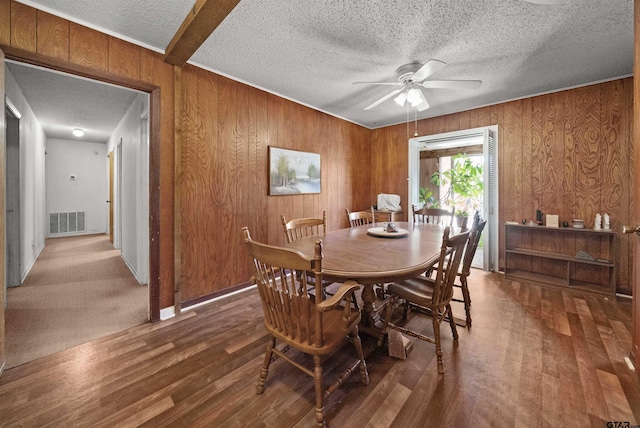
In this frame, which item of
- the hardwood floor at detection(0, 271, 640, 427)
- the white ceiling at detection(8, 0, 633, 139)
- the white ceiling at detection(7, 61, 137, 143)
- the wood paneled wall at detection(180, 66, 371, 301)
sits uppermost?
the white ceiling at detection(7, 61, 137, 143)

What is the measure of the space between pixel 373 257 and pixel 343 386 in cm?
78

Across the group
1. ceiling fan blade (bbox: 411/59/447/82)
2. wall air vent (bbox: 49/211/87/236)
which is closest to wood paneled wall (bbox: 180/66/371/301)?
ceiling fan blade (bbox: 411/59/447/82)

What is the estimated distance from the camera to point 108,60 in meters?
2.07

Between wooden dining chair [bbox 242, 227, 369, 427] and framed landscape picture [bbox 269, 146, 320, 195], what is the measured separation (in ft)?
6.62

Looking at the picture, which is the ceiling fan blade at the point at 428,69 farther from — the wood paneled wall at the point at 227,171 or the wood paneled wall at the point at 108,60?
the wood paneled wall at the point at 108,60

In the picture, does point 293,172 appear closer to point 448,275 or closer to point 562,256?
point 448,275

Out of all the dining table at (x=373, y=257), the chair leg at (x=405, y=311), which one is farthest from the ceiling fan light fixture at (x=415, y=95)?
the chair leg at (x=405, y=311)

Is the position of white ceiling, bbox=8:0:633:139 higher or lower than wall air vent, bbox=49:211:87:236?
higher

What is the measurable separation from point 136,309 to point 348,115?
3.89 meters

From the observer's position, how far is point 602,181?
9.86 feet

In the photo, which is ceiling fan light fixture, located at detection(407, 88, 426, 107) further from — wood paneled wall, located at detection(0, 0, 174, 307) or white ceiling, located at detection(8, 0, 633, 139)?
wood paneled wall, located at detection(0, 0, 174, 307)

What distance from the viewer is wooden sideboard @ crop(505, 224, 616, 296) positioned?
300 centimetres

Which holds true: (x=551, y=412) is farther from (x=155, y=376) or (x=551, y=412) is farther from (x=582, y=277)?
(x=582, y=277)

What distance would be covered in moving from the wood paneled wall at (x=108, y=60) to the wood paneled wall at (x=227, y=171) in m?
0.14
